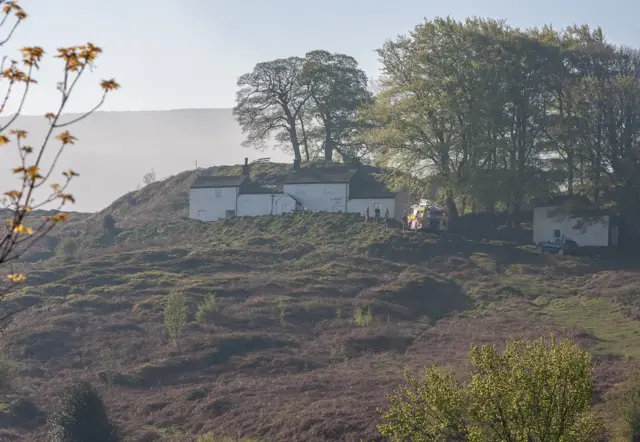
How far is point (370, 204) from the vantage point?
81.9 meters

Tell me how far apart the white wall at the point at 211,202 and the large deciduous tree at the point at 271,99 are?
10.6m

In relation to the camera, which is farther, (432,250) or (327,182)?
(327,182)

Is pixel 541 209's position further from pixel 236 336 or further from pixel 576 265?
pixel 236 336

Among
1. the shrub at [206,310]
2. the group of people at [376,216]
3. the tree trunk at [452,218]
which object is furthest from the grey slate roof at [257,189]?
the shrub at [206,310]

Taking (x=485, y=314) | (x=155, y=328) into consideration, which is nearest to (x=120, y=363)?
(x=155, y=328)

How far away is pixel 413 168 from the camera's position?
7431 centimetres

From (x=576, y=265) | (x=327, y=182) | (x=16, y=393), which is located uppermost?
(x=327, y=182)

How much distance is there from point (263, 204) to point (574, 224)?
31.0 metres

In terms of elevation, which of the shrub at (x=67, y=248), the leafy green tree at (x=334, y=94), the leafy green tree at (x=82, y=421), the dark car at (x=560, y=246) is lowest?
the leafy green tree at (x=82, y=421)

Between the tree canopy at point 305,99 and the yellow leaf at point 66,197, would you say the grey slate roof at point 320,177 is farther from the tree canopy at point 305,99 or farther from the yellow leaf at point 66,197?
the yellow leaf at point 66,197

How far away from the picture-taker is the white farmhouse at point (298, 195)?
82875mm

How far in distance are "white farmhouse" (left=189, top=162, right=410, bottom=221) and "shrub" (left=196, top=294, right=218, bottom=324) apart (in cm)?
3041

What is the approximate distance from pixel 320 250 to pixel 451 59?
63.2 ft

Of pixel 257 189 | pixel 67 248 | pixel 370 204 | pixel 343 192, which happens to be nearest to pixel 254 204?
pixel 257 189
